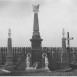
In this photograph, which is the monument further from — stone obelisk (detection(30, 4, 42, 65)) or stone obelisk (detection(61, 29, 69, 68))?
stone obelisk (detection(61, 29, 69, 68))

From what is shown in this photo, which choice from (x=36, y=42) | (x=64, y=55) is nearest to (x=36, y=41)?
(x=36, y=42)

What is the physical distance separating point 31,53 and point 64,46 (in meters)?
5.08

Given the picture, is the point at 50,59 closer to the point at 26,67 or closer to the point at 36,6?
the point at 26,67

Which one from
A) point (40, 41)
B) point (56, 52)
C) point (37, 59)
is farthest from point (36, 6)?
point (56, 52)

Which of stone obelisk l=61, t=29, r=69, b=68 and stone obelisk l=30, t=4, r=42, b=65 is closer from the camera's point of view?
stone obelisk l=30, t=4, r=42, b=65

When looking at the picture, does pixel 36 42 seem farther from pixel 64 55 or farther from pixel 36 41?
pixel 64 55

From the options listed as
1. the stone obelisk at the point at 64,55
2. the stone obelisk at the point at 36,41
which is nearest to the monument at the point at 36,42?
the stone obelisk at the point at 36,41

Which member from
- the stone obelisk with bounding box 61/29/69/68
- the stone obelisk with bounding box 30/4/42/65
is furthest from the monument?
the stone obelisk with bounding box 61/29/69/68

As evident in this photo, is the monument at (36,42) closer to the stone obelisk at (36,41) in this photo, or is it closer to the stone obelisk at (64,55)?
the stone obelisk at (36,41)

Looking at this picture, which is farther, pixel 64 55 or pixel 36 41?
pixel 64 55

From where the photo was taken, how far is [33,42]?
25.8 m

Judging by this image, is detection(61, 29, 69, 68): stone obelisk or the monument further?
detection(61, 29, 69, 68): stone obelisk

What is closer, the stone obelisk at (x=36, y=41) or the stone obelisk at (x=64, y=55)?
the stone obelisk at (x=36, y=41)

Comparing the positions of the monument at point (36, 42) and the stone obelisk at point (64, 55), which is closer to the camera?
the monument at point (36, 42)
